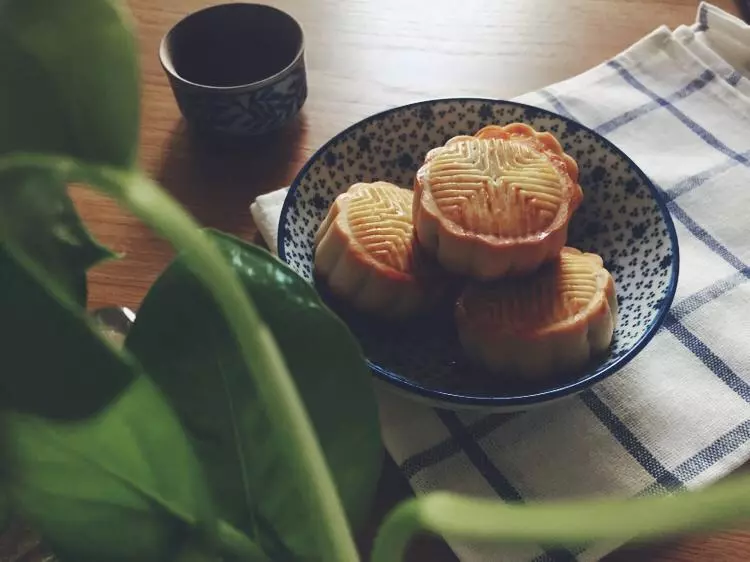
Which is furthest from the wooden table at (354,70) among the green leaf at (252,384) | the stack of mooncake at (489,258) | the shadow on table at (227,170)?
the green leaf at (252,384)

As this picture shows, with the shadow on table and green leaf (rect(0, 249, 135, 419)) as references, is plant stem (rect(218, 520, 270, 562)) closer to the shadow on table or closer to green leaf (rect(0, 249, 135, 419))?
green leaf (rect(0, 249, 135, 419))

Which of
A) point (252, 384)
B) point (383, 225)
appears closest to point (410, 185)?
point (383, 225)

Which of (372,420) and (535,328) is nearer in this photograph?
(372,420)

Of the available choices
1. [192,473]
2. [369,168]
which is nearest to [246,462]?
[192,473]

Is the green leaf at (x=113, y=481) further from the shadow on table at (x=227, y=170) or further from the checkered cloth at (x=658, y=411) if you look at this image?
the shadow on table at (x=227, y=170)

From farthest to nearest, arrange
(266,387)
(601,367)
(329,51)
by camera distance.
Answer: (329,51), (601,367), (266,387)

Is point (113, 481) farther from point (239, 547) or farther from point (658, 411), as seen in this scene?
point (658, 411)

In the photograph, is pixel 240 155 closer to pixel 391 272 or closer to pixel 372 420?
pixel 391 272
